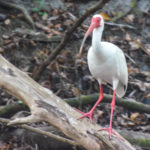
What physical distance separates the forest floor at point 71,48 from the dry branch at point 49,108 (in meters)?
1.65

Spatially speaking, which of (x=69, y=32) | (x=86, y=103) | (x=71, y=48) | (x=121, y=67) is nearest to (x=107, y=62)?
(x=121, y=67)

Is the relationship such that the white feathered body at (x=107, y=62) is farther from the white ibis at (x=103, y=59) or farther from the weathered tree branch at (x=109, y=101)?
the weathered tree branch at (x=109, y=101)

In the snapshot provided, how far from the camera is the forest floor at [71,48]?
6.06 m

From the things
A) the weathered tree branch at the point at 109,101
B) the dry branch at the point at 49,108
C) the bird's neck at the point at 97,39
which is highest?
the bird's neck at the point at 97,39

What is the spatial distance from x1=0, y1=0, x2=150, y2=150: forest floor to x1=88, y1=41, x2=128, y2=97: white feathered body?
0.76 m

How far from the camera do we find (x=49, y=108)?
3.31 metres

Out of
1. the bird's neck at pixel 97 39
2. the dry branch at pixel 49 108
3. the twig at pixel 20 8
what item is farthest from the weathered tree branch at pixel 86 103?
the twig at pixel 20 8

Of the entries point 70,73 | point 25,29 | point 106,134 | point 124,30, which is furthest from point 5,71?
point 124,30

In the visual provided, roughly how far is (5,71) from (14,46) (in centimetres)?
311

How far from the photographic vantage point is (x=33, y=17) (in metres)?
7.54

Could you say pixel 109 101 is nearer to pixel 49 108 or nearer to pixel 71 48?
pixel 71 48

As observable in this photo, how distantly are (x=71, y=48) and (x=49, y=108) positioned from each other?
3841mm

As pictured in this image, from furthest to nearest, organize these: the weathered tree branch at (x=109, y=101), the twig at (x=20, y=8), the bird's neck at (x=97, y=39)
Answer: the twig at (x=20, y=8) < the weathered tree branch at (x=109, y=101) < the bird's neck at (x=97, y=39)

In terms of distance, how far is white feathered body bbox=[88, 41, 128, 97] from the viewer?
4531 millimetres
